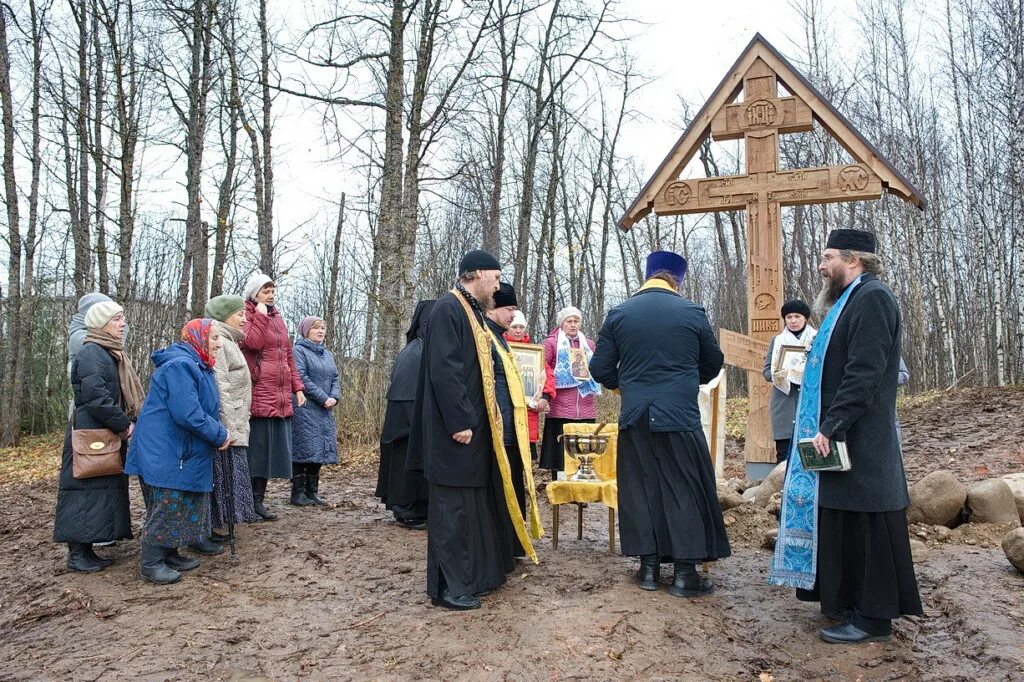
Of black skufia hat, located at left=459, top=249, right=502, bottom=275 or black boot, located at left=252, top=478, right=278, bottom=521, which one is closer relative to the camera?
black skufia hat, located at left=459, top=249, right=502, bottom=275

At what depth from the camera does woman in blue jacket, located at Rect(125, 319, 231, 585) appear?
193 inches

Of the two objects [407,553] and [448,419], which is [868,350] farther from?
[407,553]

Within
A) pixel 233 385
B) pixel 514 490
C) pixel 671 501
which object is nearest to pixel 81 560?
pixel 233 385

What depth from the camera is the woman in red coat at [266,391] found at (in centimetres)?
641

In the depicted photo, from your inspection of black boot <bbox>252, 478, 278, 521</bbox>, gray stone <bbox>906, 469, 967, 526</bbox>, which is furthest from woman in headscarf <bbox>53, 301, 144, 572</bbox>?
gray stone <bbox>906, 469, 967, 526</bbox>

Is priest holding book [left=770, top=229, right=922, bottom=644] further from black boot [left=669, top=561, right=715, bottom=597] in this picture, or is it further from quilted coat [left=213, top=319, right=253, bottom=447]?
quilted coat [left=213, top=319, right=253, bottom=447]

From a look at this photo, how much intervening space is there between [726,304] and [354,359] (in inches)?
767

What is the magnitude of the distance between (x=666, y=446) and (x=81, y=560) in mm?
3938

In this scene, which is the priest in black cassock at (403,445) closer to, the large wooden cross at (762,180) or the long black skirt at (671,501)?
the long black skirt at (671,501)

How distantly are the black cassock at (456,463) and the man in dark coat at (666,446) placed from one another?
86 centimetres

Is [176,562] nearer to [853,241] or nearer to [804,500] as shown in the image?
[804,500]

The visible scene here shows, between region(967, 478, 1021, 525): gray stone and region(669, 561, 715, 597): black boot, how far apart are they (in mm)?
2650

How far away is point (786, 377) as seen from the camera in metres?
7.05

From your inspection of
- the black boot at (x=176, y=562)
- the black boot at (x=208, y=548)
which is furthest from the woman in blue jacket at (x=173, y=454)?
the black boot at (x=208, y=548)
